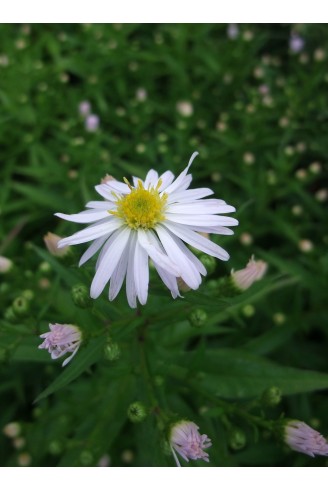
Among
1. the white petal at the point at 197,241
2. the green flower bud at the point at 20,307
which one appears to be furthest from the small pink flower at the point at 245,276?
the green flower bud at the point at 20,307

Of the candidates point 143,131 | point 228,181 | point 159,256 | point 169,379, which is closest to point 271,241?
point 228,181

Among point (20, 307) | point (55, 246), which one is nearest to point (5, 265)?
point (20, 307)

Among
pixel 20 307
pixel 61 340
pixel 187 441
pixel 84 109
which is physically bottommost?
pixel 187 441

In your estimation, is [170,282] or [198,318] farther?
[198,318]

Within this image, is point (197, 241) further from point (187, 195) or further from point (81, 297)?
point (81, 297)

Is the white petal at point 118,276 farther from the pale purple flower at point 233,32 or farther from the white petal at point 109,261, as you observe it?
the pale purple flower at point 233,32

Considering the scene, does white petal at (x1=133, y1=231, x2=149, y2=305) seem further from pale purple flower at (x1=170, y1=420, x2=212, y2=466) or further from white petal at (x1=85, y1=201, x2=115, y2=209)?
pale purple flower at (x1=170, y1=420, x2=212, y2=466)
